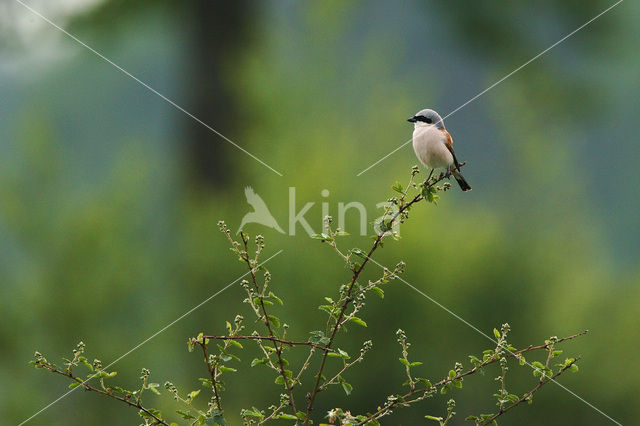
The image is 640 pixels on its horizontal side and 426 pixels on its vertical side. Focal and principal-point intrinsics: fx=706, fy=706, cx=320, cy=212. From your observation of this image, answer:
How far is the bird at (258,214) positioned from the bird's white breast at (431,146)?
5.21ft

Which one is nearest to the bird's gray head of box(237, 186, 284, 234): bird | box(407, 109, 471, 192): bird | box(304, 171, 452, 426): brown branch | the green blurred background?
box(407, 109, 471, 192): bird

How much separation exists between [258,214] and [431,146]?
1.80 m

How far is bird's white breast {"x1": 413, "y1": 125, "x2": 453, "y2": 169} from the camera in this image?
2.59 m

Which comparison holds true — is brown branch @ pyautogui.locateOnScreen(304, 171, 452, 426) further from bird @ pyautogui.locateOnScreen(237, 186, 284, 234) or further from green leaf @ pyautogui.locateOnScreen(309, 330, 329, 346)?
bird @ pyautogui.locateOnScreen(237, 186, 284, 234)

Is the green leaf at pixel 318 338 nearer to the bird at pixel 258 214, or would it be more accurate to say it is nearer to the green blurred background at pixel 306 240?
the green blurred background at pixel 306 240

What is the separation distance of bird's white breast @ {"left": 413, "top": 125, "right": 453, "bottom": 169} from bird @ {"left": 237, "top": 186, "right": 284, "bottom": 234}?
1587mm

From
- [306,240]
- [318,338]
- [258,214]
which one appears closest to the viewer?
[318,338]

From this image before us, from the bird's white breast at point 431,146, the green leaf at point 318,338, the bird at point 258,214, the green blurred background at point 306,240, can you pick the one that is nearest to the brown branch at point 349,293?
the green leaf at point 318,338

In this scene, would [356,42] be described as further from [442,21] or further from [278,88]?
[442,21]

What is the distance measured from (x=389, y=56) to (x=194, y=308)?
6.80 feet

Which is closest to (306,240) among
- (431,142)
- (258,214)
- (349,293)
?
(258,214)

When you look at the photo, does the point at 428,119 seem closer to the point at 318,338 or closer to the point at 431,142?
the point at 431,142

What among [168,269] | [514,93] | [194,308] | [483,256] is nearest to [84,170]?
[168,269]

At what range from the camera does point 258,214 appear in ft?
13.7
